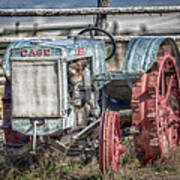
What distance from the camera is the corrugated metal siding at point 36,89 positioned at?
14.0 feet

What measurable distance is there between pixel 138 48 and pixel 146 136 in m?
1.00

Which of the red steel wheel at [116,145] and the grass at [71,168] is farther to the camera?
the grass at [71,168]

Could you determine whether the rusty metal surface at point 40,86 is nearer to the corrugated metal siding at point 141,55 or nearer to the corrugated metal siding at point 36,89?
the corrugated metal siding at point 36,89

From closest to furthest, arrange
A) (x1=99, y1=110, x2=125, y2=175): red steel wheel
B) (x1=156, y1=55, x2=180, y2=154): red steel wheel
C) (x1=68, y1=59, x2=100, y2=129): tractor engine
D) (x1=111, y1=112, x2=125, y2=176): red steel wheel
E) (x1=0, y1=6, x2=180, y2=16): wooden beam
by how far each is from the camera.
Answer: (x1=99, y1=110, x2=125, y2=175): red steel wheel → (x1=111, y1=112, x2=125, y2=176): red steel wheel → (x1=68, y1=59, x2=100, y2=129): tractor engine → (x1=156, y1=55, x2=180, y2=154): red steel wheel → (x1=0, y1=6, x2=180, y2=16): wooden beam

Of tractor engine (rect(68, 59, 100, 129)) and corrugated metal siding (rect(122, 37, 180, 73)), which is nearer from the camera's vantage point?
tractor engine (rect(68, 59, 100, 129))

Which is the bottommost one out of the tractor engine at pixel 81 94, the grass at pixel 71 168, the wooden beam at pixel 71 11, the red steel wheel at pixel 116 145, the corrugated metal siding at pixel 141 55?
the grass at pixel 71 168

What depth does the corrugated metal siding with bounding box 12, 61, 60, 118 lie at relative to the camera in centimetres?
425

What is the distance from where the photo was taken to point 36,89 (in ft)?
14.0

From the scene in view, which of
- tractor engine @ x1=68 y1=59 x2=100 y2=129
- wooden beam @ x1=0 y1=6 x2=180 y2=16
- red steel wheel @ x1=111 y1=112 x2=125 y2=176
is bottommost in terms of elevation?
red steel wheel @ x1=111 y1=112 x2=125 y2=176

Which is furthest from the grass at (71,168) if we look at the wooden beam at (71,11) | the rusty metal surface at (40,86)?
the wooden beam at (71,11)

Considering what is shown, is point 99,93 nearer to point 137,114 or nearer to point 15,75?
point 137,114

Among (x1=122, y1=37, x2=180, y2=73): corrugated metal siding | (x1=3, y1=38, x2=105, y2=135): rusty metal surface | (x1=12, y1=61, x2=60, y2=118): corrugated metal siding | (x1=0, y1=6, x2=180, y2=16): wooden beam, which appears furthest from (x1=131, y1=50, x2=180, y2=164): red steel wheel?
(x1=0, y1=6, x2=180, y2=16): wooden beam

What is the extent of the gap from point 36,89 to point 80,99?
0.59 metres

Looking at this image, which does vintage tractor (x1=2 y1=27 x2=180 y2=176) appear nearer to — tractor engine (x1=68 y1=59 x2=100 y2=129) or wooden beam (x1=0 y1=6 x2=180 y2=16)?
tractor engine (x1=68 y1=59 x2=100 y2=129)
